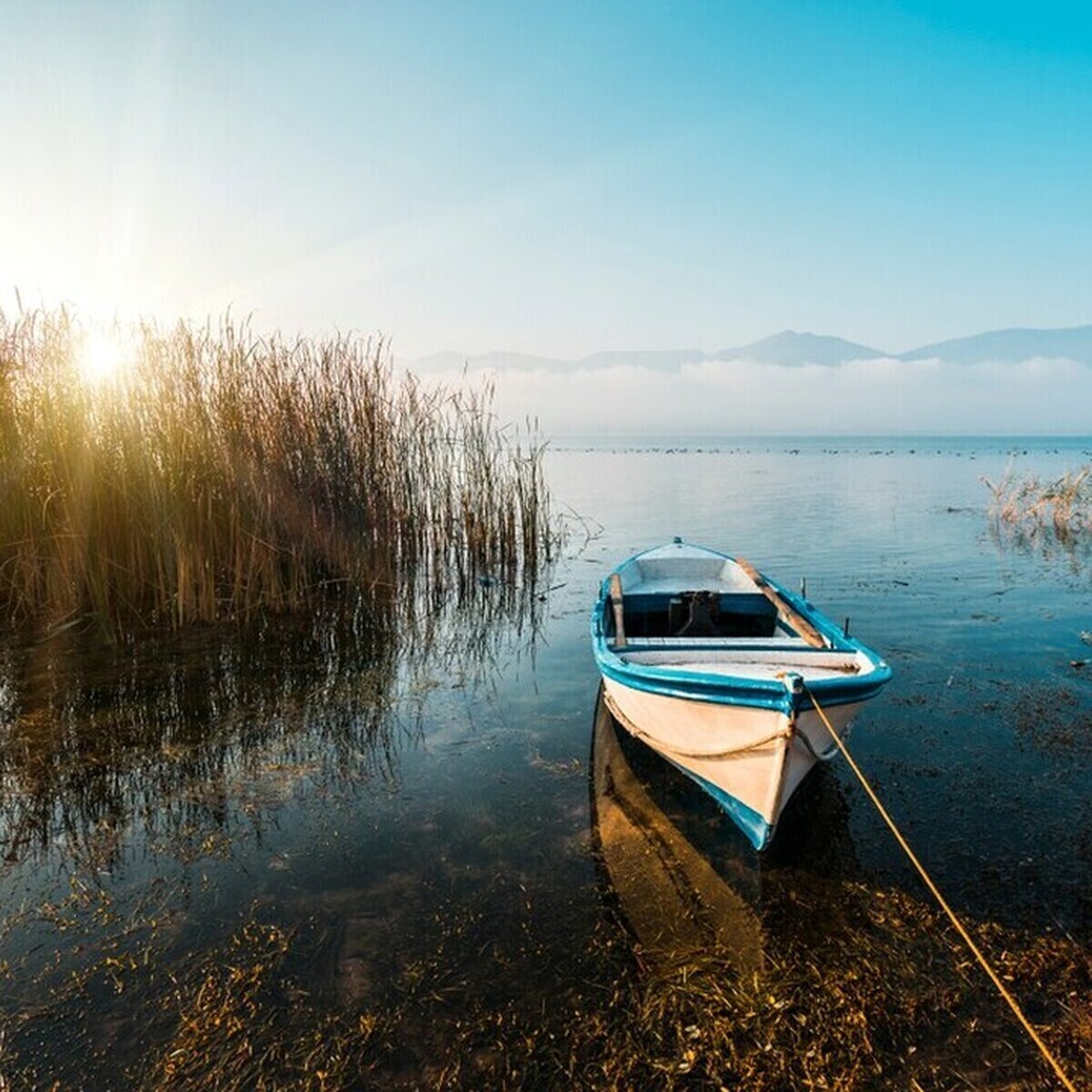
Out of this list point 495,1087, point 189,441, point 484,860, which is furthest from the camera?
point 189,441

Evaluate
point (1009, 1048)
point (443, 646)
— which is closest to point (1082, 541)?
point (443, 646)

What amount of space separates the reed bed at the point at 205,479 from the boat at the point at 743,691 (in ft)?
17.0

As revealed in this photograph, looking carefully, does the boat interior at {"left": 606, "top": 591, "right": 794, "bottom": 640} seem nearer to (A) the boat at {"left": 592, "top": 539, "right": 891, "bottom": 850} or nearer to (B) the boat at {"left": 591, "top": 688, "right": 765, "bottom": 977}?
(A) the boat at {"left": 592, "top": 539, "right": 891, "bottom": 850}

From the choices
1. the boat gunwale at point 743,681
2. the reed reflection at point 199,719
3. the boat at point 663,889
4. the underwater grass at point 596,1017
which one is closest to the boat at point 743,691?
the boat gunwale at point 743,681

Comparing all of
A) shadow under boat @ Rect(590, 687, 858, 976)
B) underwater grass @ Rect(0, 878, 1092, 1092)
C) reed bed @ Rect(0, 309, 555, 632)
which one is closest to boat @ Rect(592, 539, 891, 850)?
shadow under boat @ Rect(590, 687, 858, 976)

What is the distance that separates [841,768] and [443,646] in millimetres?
5331

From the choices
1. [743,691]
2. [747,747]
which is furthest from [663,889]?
[743,691]

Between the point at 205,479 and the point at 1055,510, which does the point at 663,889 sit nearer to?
the point at 205,479

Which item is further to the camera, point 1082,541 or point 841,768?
point 1082,541

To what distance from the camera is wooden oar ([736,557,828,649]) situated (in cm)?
576

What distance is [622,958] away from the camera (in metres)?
3.55

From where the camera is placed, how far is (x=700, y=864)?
441 centimetres

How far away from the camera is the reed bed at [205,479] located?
7906 mm

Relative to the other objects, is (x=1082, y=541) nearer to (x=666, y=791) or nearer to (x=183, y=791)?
(x=666, y=791)
